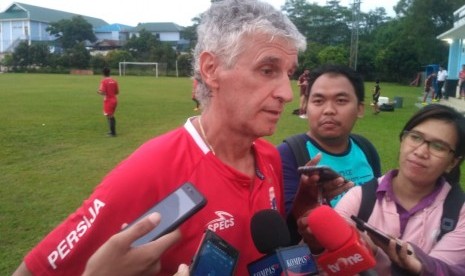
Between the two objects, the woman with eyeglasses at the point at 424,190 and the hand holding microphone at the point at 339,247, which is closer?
the hand holding microphone at the point at 339,247

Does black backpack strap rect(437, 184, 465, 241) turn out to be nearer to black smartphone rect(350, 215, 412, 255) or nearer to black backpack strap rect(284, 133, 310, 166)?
black smartphone rect(350, 215, 412, 255)

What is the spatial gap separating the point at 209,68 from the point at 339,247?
0.88m

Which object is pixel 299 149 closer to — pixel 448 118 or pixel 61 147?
pixel 448 118

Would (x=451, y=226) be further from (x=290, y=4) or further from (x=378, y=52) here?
(x=290, y=4)

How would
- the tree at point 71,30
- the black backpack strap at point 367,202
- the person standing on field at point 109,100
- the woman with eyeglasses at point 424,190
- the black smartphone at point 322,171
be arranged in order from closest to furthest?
the black smartphone at point 322,171 < the woman with eyeglasses at point 424,190 < the black backpack strap at point 367,202 < the person standing on field at point 109,100 < the tree at point 71,30

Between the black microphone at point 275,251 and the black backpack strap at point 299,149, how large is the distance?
0.87 meters

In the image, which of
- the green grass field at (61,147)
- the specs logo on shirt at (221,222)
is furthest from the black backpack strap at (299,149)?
the green grass field at (61,147)

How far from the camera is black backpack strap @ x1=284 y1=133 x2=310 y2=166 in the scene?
266 centimetres

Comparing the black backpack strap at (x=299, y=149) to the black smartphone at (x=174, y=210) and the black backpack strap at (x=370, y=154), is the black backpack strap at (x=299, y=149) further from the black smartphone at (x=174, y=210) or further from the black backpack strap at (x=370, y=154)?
the black smartphone at (x=174, y=210)

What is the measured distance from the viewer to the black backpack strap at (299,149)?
2664 millimetres

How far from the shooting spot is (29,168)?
28.0 feet

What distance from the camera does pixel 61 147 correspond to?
10.6 m

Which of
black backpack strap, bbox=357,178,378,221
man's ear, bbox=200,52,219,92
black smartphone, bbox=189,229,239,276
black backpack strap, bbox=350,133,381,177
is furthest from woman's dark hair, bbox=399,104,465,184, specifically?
black smartphone, bbox=189,229,239,276

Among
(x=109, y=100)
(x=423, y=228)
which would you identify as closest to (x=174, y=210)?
(x=423, y=228)
